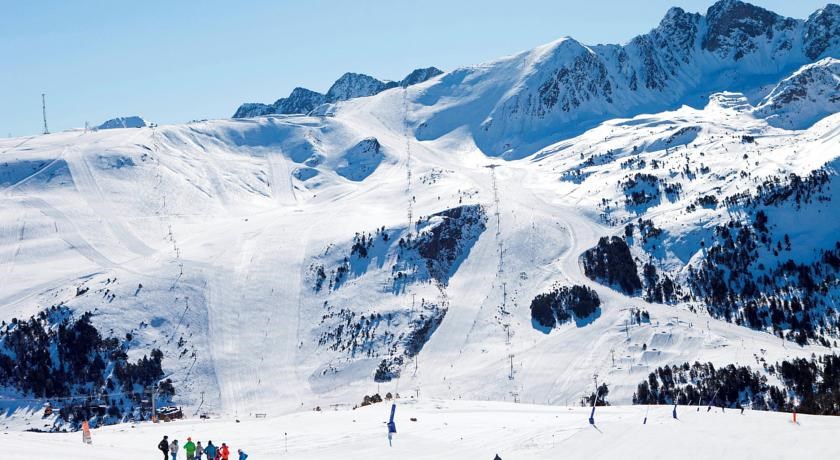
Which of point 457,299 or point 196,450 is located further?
point 457,299

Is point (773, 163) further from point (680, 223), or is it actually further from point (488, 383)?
point (488, 383)

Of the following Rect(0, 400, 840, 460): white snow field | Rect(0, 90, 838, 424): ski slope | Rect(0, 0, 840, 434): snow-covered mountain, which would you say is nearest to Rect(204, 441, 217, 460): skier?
Rect(0, 400, 840, 460): white snow field

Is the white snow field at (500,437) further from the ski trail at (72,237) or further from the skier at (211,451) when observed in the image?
the ski trail at (72,237)

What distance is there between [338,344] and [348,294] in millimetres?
16979

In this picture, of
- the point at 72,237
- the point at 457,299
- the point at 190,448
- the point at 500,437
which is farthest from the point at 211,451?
the point at 72,237

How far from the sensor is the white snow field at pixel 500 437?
5041cm

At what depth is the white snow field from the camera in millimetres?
A: 50406

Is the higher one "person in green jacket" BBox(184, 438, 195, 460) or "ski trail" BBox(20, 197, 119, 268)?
"ski trail" BBox(20, 197, 119, 268)

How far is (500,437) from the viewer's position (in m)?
56.2

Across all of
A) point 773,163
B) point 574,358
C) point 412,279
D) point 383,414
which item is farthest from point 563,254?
point 383,414

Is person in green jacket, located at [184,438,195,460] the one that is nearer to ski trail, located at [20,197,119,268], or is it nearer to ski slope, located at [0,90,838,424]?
ski slope, located at [0,90,838,424]

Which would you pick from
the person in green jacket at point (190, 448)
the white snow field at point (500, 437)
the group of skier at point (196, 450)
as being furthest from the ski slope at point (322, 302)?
the person in green jacket at point (190, 448)

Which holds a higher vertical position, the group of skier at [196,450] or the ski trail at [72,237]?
the ski trail at [72,237]

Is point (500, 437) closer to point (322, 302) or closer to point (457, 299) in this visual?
point (457, 299)
